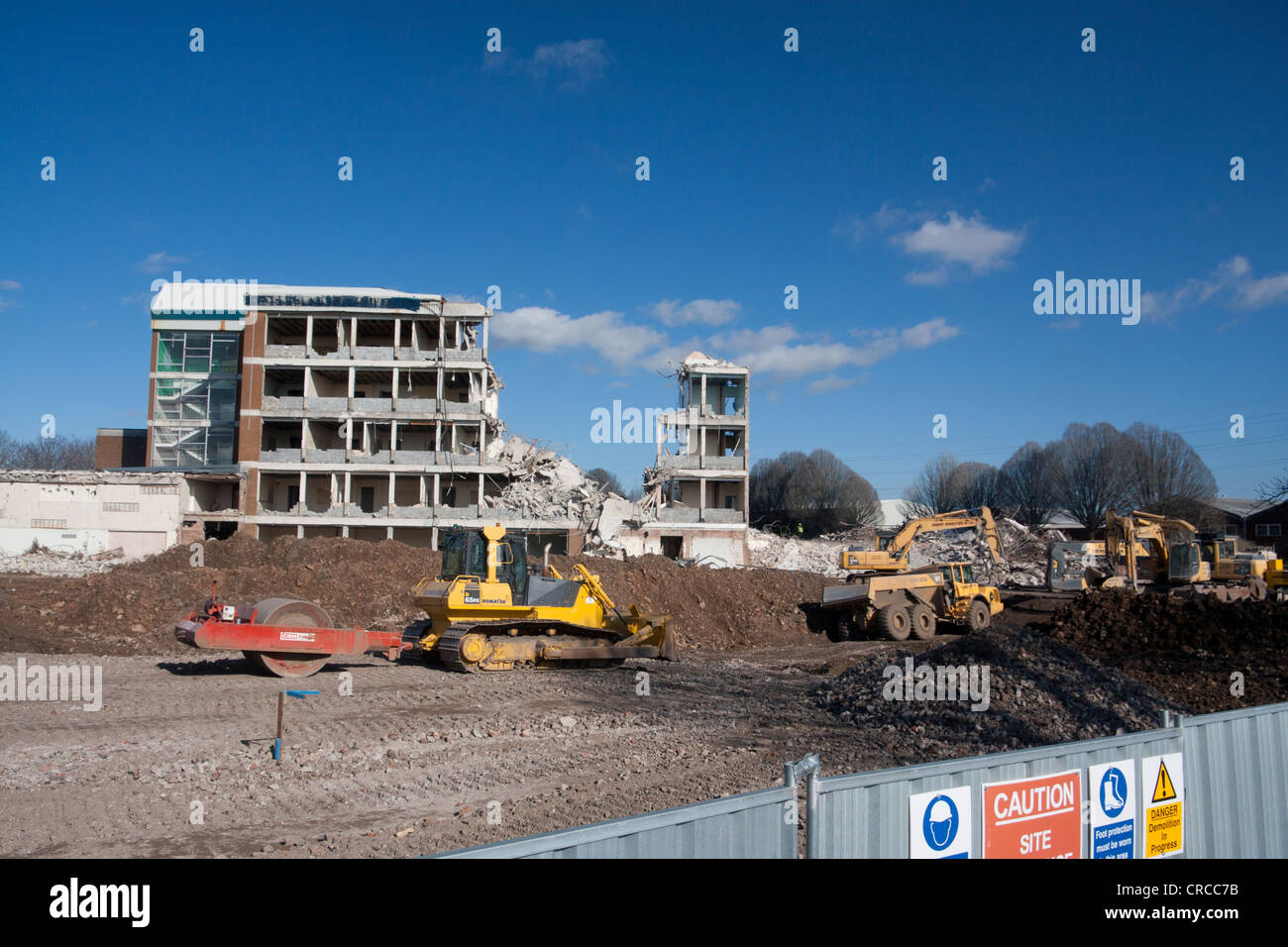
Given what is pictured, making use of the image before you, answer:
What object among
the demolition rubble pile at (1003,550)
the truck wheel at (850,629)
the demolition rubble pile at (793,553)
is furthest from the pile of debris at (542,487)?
the truck wheel at (850,629)

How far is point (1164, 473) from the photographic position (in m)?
58.8

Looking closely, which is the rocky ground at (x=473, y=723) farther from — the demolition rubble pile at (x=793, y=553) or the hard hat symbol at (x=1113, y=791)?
the demolition rubble pile at (x=793, y=553)

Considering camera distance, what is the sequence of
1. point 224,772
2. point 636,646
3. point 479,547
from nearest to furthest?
point 224,772, point 479,547, point 636,646

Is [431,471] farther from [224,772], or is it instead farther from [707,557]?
[224,772]

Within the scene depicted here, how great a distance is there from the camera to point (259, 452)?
47719 mm

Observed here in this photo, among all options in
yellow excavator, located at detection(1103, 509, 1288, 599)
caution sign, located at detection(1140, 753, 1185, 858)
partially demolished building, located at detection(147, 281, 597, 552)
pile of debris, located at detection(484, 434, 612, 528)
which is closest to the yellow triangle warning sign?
caution sign, located at detection(1140, 753, 1185, 858)

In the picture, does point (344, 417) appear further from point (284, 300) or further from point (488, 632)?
point (488, 632)

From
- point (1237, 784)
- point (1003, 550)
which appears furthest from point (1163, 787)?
point (1003, 550)

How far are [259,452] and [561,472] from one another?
1660cm

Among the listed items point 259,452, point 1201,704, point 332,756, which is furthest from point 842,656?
point 259,452

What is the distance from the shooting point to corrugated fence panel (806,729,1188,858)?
359 cm
